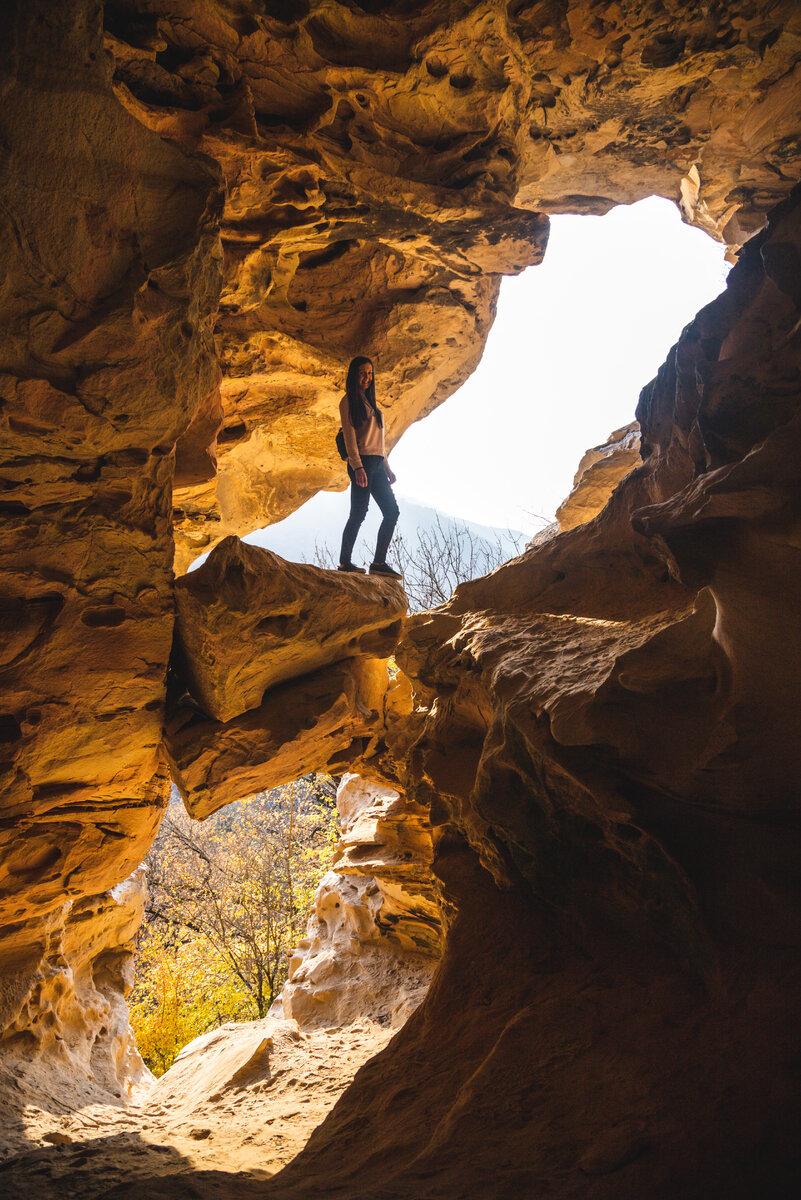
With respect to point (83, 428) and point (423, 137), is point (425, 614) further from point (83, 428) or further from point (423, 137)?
point (423, 137)

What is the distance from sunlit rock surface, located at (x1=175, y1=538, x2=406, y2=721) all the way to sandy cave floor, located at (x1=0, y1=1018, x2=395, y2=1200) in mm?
3034

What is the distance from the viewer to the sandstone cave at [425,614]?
9.13 ft

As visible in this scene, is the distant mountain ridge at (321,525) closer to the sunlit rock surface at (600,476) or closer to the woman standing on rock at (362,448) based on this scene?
the sunlit rock surface at (600,476)

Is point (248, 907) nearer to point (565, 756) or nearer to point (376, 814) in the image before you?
point (376, 814)

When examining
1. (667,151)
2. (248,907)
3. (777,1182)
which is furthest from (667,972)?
(248,907)

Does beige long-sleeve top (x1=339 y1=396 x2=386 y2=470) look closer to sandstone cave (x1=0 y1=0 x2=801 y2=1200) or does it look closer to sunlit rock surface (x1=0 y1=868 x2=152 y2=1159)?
sandstone cave (x1=0 y1=0 x2=801 y2=1200)

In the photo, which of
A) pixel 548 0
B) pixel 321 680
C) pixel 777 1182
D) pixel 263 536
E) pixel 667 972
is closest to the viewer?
pixel 777 1182

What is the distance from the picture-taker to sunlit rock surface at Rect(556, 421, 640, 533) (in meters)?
8.48

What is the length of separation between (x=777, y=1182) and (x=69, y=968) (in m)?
7.40

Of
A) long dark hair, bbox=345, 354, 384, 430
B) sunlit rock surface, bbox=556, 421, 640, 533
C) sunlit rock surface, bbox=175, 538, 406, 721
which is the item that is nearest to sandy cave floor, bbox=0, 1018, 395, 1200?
sunlit rock surface, bbox=175, 538, 406, 721

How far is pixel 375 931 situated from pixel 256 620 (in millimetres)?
5532

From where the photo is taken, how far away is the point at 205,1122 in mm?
5234

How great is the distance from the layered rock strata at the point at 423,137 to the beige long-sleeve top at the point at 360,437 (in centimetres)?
167

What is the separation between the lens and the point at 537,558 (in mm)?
5375
